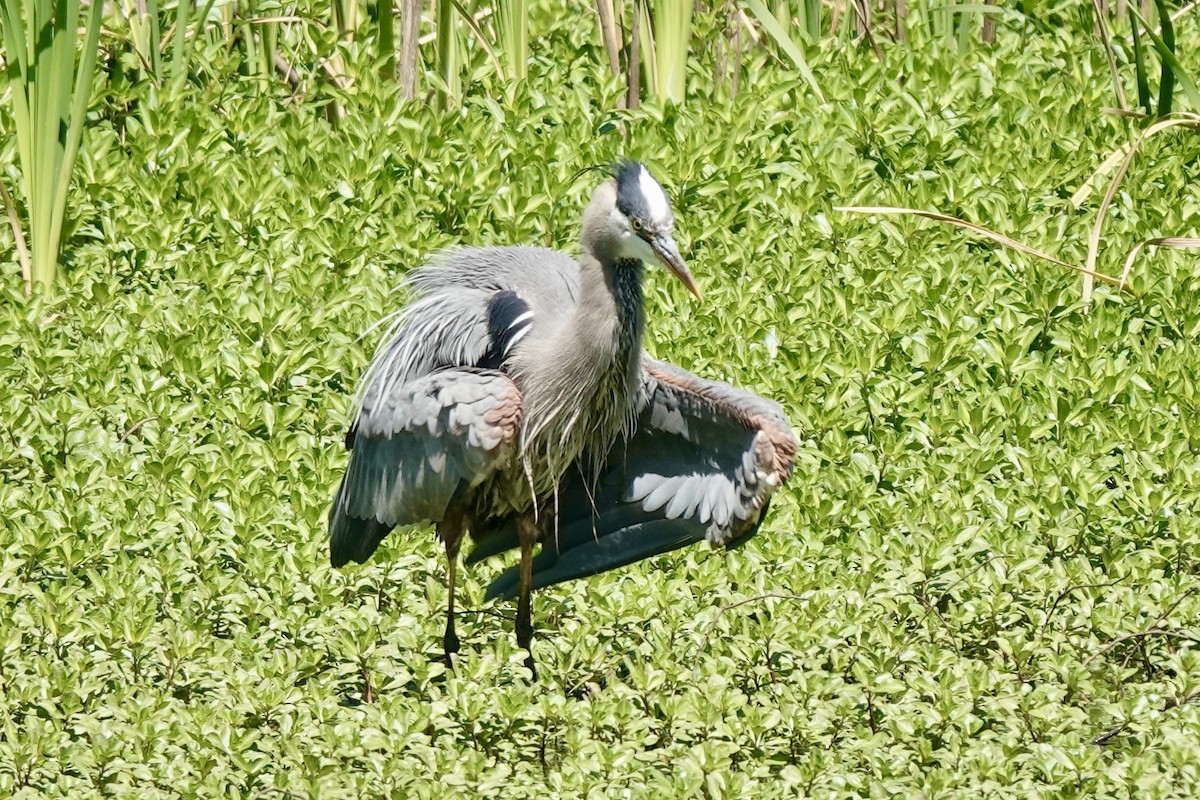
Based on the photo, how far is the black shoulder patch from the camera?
504 centimetres

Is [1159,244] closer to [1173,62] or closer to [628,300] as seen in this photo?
[1173,62]

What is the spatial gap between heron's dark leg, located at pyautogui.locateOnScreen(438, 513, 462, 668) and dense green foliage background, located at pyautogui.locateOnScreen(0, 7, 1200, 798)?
9 cm

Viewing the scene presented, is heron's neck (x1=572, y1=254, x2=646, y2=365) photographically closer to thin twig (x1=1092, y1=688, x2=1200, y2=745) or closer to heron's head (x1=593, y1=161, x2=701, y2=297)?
heron's head (x1=593, y1=161, x2=701, y2=297)

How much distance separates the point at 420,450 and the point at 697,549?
3.79 ft

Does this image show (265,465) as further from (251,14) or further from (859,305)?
(251,14)

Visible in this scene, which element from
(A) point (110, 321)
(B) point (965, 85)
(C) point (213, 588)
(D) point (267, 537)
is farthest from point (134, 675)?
(B) point (965, 85)

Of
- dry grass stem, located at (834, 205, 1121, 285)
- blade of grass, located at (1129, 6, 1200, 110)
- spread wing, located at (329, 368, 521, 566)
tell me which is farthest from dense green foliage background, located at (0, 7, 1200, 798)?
blade of grass, located at (1129, 6, 1200, 110)

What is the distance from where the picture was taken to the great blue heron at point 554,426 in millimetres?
4777

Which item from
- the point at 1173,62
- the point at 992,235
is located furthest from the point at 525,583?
the point at 1173,62

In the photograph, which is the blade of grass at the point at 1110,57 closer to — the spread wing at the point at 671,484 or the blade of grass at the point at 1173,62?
the blade of grass at the point at 1173,62

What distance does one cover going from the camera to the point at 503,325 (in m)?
5.05

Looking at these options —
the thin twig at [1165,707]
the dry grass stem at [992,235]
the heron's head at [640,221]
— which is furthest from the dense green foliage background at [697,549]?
the heron's head at [640,221]

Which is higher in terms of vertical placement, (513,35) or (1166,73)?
(513,35)

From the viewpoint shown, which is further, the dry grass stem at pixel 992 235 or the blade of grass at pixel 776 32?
the blade of grass at pixel 776 32
